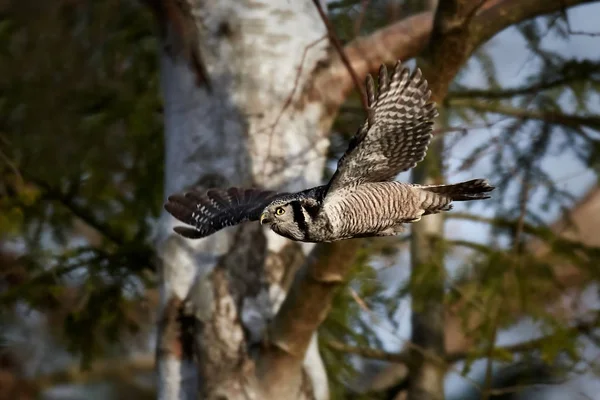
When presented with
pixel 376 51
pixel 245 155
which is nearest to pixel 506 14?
pixel 376 51

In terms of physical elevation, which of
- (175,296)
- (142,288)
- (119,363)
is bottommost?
(119,363)

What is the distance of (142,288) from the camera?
4.79 metres

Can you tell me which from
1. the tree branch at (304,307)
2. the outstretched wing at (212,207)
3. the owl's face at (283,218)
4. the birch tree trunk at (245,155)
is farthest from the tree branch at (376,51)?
the owl's face at (283,218)

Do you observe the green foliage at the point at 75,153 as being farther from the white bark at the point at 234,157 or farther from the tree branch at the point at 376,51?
the tree branch at the point at 376,51

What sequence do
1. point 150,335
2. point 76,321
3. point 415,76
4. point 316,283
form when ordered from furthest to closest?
point 150,335
point 76,321
point 316,283
point 415,76

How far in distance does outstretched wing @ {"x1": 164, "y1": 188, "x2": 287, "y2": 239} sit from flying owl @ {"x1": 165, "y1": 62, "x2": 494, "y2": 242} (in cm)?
24

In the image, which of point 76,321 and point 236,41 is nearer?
point 236,41

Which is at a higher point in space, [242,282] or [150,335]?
[242,282]

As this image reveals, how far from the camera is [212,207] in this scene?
3.03 meters

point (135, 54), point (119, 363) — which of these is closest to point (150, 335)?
point (119, 363)

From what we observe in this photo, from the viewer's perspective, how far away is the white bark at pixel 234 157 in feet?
12.1

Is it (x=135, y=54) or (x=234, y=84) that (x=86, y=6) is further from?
(x=234, y=84)

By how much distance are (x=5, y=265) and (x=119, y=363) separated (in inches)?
90.1

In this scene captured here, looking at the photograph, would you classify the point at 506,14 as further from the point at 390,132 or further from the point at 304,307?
the point at 304,307
